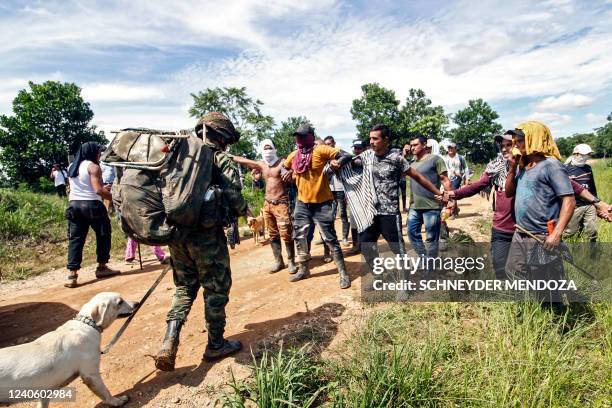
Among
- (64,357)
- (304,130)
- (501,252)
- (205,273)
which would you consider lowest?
(64,357)

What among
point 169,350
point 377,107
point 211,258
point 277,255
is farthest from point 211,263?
point 377,107

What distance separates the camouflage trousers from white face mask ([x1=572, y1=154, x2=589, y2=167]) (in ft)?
16.5

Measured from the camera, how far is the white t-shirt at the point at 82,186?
203 inches

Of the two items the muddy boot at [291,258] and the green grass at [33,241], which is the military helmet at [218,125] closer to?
the muddy boot at [291,258]

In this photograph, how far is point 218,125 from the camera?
2916 mm

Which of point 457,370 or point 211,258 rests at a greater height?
point 211,258

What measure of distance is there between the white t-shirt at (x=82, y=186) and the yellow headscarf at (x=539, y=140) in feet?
18.5

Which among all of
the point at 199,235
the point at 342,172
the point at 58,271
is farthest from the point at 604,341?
the point at 58,271

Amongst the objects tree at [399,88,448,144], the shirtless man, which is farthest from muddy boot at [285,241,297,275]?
tree at [399,88,448,144]

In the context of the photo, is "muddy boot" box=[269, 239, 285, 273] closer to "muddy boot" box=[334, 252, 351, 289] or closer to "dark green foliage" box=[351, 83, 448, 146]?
"muddy boot" box=[334, 252, 351, 289]

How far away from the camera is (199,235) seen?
2.80 meters

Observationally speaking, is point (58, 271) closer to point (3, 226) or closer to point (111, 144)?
point (3, 226)

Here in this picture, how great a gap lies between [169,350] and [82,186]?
3.67 meters

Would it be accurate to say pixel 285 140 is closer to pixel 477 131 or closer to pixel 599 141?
pixel 477 131
